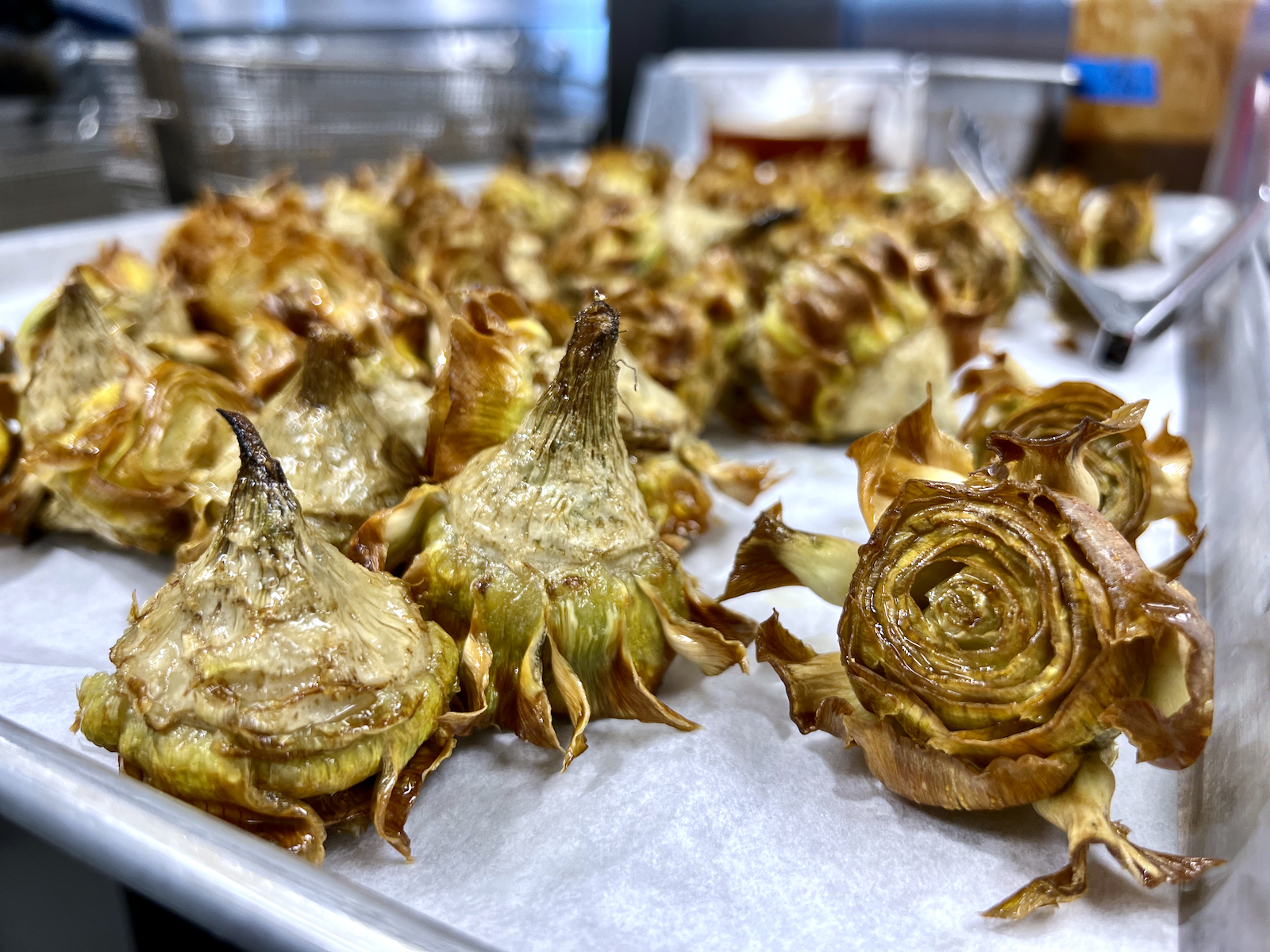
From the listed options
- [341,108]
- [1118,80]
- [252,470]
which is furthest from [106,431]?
[1118,80]

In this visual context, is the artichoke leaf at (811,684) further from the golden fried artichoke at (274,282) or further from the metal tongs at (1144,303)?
the metal tongs at (1144,303)

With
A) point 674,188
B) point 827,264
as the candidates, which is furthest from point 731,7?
point 827,264

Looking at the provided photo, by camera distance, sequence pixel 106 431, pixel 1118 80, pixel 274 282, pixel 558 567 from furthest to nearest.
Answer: pixel 1118 80, pixel 274 282, pixel 106 431, pixel 558 567

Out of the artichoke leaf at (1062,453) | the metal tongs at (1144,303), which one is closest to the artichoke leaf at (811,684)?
the artichoke leaf at (1062,453)

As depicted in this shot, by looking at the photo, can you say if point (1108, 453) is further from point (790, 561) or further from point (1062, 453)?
point (790, 561)

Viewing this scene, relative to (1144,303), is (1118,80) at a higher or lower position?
higher

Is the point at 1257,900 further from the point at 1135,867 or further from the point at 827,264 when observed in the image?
the point at 827,264

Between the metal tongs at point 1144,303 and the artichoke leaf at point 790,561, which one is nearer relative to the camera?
the artichoke leaf at point 790,561
